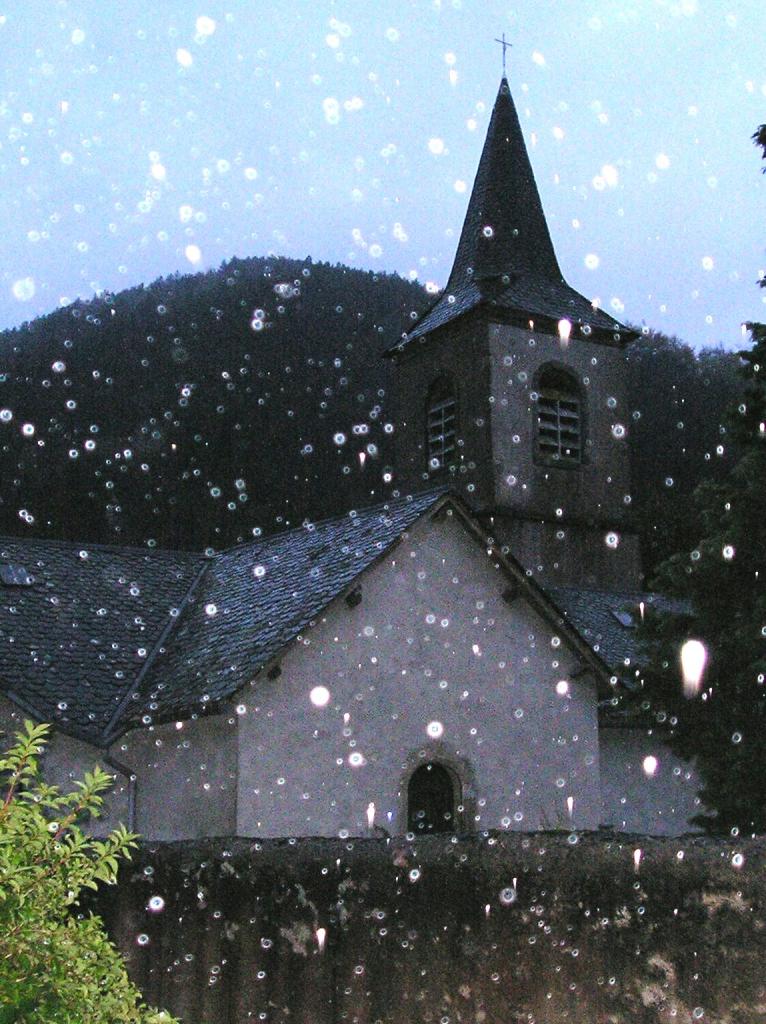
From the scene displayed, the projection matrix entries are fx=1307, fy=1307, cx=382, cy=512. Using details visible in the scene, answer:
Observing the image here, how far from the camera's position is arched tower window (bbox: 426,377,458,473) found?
31.8 m

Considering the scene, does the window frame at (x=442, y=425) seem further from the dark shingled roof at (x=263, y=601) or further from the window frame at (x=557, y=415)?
the dark shingled roof at (x=263, y=601)

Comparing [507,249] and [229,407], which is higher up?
[229,407]

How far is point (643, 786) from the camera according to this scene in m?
22.4

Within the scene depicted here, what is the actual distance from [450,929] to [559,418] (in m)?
26.2

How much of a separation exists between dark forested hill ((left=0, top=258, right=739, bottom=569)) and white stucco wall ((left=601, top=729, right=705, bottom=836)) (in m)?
25.9

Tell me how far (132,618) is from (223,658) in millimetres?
3515

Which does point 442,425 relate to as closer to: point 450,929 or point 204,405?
point 450,929

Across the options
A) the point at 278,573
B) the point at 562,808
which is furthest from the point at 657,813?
the point at 278,573

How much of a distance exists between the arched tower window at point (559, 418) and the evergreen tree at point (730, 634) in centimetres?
1492

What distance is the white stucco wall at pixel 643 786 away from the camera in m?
22.0

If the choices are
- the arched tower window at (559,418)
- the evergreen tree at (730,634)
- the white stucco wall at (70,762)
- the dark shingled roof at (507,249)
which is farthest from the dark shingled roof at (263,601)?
the dark shingled roof at (507,249)

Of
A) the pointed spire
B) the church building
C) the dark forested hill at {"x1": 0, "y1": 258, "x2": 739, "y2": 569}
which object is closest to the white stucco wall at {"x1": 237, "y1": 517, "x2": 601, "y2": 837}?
the church building

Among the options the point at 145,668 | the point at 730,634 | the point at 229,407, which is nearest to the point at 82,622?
the point at 145,668

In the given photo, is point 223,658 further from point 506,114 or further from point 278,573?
point 506,114
